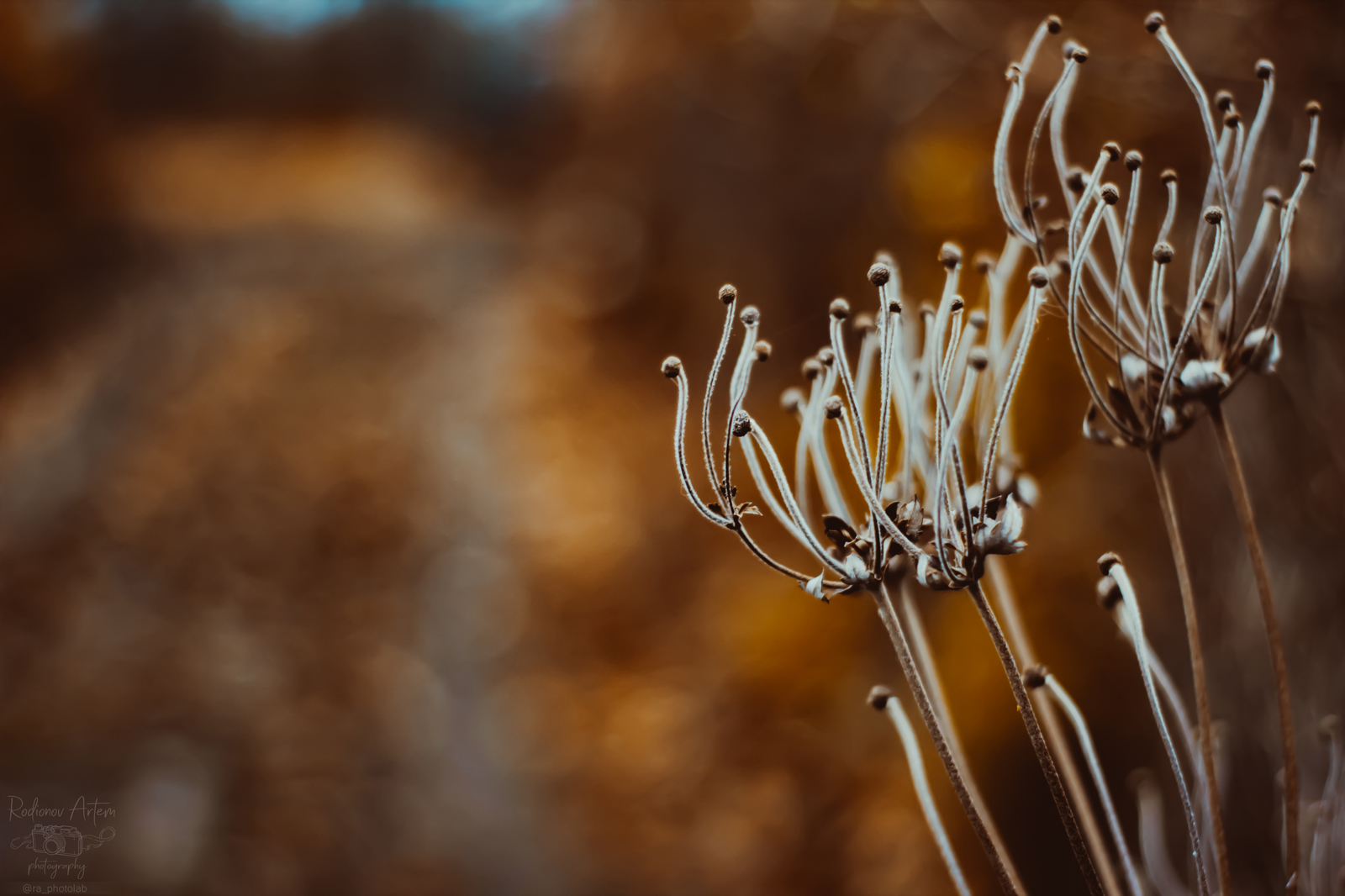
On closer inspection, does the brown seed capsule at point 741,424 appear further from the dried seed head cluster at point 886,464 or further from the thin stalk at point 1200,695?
the thin stalk at point 1200,695

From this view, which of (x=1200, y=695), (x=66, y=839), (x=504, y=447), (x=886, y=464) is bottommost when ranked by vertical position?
(x=1200, y=695)

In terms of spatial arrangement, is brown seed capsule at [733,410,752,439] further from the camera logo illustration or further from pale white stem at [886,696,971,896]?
the camera logo illustration

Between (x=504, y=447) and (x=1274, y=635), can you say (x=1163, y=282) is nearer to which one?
(x=1274, y=635)

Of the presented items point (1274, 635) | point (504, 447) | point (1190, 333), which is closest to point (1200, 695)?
point (1274, 635)

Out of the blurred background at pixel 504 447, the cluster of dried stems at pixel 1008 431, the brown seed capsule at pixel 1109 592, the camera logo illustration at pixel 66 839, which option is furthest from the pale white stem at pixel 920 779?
the camera logo illustration at pixel 66 839

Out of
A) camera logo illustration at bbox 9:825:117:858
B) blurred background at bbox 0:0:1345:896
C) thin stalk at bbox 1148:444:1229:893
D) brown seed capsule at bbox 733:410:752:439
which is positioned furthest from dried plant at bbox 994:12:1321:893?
camera logo illustration at bbox 9:825:117:858

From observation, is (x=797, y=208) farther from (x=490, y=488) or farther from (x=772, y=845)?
(x=772, y=845)
